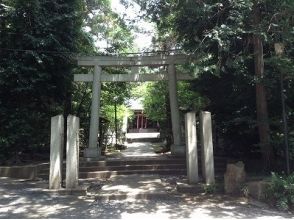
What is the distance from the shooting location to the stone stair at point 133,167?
13.5 meters

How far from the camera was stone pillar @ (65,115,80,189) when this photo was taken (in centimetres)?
1064

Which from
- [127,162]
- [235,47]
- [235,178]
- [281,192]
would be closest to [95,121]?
[127,162]

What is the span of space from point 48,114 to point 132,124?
2461 centimetres

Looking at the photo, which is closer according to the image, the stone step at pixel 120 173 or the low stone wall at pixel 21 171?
the low stone wall at pixel 21 171

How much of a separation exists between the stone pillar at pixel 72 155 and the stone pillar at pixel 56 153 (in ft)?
0.85

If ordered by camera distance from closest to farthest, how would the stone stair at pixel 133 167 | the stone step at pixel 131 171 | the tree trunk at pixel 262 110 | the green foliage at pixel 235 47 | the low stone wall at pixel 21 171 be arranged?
1. the green foliage at pixel 235 47
2. the tree trunk at pixel 262 110
3. the low stone wall at pixel 21 171
4. the stone step at pixel 131 171
5. the stone stair at pixel 133 167

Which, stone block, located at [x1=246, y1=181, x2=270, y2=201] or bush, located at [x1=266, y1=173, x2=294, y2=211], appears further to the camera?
stone block, located at [x1=246, y1=181, x2=270, y2=201]

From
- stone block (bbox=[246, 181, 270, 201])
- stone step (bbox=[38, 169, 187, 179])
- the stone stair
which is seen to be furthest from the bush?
stone step (bbox=[38, 169, 187, 179])

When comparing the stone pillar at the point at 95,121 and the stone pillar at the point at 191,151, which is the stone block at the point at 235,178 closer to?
the stone pillar at the point at 191,151

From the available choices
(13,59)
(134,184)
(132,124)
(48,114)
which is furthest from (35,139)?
(132,124)

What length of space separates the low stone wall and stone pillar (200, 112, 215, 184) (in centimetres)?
624

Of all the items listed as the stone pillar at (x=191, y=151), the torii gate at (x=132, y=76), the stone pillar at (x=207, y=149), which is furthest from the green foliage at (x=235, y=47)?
the torii gate at (x=132, y=76)

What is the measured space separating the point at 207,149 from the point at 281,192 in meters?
2.73

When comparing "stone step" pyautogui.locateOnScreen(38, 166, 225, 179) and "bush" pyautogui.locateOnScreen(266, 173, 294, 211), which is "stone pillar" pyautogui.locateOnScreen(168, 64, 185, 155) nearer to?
"stone step" pyautogui.locateOnScreen(38, 166, 225, 179)
